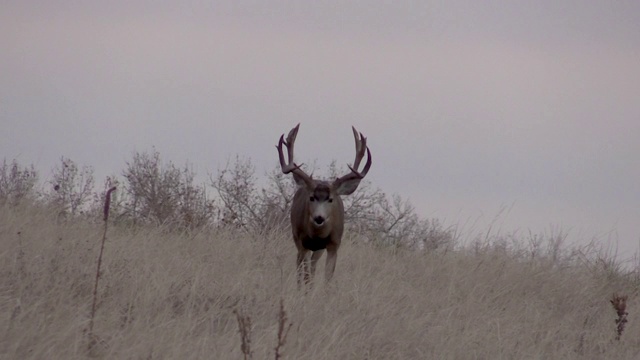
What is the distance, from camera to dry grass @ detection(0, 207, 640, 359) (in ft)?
22.5

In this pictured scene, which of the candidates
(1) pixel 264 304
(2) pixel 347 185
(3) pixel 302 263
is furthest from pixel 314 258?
(1) pixel 264 304

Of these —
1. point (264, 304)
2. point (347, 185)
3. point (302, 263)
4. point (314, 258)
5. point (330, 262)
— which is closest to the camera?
point (264, 304)

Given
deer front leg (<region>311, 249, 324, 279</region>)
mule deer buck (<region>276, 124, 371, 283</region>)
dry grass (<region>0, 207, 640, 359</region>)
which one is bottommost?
dry grass (<region>0, 207, 640, 359</region>)

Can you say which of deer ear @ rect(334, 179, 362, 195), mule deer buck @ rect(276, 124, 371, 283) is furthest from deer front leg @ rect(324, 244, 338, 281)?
deer ear @ rect(334, 179, 362, 195)

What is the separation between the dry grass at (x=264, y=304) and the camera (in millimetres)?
6859

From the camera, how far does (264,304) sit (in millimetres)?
8609

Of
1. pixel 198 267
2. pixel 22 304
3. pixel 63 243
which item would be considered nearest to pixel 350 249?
pixel 198 267

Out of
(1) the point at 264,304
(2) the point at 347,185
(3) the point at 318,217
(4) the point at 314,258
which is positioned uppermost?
(2) the point at 347,185

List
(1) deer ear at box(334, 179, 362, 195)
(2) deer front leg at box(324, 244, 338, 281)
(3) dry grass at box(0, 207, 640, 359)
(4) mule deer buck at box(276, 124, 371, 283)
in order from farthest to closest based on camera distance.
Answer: (1) deer ear at box(334, 179, 362, 195), (4) mule deer buck at box(276, 124, 371, 283), (2) deer front leg at box(324, 244, 338, 281), (3) dry grass at box(0, 207, 640, 359)

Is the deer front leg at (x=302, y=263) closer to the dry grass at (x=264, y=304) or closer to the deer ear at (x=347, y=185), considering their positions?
the dry grass at (x=264, y=304)

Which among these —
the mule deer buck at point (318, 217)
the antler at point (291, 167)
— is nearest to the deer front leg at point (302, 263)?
the mule deer buck at point (318, 217)

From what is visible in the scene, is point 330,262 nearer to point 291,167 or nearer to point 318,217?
point 318,217

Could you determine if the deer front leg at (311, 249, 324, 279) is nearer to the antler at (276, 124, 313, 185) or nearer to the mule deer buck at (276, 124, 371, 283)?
the mule deer buck at (276, 124, 371, 283)

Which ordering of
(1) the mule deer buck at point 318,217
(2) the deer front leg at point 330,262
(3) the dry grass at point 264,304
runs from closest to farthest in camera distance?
1. (3) the dry grass at point 264,304
2. (2) the deer front leg at point 330,262
3. (1) the mule deer buck at point 318,217
